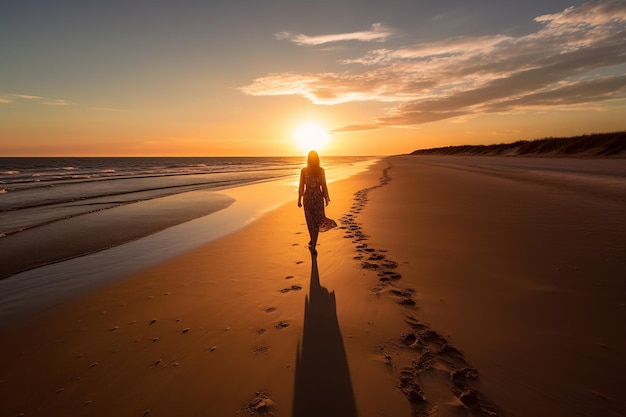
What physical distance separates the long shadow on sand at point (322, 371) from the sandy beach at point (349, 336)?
19 millimetres

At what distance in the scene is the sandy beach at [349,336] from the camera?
2.82 meters

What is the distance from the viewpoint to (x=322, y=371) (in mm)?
3191

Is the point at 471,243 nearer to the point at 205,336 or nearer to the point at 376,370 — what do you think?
the point at 376,370

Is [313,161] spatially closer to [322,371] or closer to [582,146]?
[322,371]

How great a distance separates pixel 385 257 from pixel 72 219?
1401 centimetres

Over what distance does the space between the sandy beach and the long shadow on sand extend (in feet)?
0.06

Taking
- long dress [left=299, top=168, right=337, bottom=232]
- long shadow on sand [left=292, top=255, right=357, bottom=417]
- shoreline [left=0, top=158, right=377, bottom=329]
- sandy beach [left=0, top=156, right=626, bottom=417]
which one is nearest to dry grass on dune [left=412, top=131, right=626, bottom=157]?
sandy beach [left=0, top=156, right=626, bottom=417]

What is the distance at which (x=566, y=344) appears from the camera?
3316 mm

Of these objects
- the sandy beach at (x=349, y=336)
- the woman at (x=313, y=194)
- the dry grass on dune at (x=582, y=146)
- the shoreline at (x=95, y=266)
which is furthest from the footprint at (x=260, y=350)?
the dry grass on dune at (x=582, y=146)

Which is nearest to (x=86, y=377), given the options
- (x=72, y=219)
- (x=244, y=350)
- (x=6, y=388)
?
(x=6, y=388)

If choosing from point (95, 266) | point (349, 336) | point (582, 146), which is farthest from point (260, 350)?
point (582, 146)

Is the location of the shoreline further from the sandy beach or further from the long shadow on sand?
the long shadow on sand

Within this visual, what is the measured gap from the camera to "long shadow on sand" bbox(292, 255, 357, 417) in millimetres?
2734

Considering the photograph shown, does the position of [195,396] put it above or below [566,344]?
below
